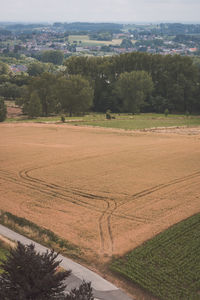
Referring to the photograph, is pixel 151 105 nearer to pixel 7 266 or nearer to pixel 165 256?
pixel 165 256

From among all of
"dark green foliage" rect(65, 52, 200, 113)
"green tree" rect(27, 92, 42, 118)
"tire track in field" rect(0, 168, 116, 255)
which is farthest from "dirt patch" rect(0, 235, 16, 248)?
"dark green foliage" rect(65, 52, 200, 113)

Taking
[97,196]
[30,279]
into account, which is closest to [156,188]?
[97,196]

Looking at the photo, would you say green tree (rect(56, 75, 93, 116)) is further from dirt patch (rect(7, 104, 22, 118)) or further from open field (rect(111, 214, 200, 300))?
open field (rect(111, 214, 200, 300))

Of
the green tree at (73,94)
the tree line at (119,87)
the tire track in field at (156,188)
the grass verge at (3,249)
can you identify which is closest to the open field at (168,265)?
the tire track in field at (156,188)

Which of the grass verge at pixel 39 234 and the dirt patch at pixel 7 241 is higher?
the dirt patch at pixel 7 241

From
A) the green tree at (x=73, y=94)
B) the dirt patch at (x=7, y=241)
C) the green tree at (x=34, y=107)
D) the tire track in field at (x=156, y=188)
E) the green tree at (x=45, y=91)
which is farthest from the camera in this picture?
the green tree at (x=45, y=91)

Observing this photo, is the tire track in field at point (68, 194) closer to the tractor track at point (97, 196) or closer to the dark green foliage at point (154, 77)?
the tractor track at point (97, 196)

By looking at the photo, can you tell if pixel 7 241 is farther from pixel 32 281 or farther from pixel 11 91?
pixel 11 91

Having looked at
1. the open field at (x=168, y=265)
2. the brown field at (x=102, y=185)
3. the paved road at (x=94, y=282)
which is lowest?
the brown field at (x=102, y=185)
